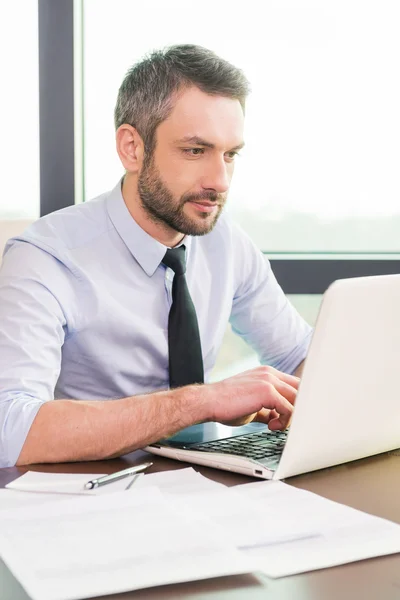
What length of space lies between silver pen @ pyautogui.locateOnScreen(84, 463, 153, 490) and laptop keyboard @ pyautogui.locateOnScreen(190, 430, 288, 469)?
93 millimetres

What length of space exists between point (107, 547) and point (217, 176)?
1.03 meters

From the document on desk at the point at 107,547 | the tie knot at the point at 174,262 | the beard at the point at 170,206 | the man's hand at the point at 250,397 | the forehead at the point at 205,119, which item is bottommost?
the man's hand at the point at 250,397

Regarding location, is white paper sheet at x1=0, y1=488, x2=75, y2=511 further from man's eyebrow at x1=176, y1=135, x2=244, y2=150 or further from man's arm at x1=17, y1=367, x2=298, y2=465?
man's eyebrow at x1=176, y1=135, x2=244, y2=150

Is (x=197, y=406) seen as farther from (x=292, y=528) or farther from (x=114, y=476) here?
(x=292, y=528)

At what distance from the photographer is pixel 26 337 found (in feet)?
4.77

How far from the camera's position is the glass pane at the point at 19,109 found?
2742 millimetres

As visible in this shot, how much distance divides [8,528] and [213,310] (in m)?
1.05

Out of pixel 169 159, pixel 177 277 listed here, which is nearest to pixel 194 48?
pixel 169 159

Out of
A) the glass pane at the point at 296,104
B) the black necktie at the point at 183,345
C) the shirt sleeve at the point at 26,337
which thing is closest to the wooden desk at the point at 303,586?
the shirt sleeve at the point at 26,337

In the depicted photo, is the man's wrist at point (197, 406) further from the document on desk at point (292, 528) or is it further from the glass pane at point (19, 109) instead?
the glass pane at point (19, 109)

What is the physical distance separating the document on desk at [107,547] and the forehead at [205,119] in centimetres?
93

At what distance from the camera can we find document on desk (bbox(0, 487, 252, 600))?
77cm

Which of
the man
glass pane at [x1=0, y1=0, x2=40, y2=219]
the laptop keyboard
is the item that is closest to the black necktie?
the man

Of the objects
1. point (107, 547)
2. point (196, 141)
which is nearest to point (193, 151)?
point (196, 141)
